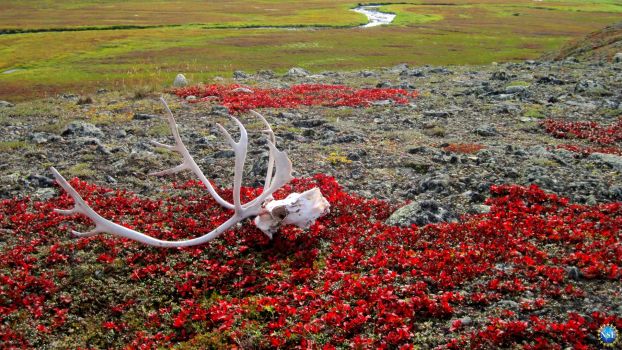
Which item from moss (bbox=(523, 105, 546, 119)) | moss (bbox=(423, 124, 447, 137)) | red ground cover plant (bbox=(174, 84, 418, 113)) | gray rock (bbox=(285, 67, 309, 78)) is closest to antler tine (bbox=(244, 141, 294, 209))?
moss (bbox=(423, 124, 447, 137))

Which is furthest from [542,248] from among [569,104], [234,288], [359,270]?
[569,104]

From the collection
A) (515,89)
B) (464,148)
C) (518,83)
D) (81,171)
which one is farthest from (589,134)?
(81,171)

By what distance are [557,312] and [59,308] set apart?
819 cm

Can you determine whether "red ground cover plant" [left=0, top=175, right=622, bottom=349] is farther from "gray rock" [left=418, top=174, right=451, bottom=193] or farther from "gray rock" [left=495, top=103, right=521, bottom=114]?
"gray rock" [left=495, top=103, right=521, bottom=114]

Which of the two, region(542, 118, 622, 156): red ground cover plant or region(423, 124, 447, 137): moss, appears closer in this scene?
region(542, 118, 622, 156): red ground cover plant

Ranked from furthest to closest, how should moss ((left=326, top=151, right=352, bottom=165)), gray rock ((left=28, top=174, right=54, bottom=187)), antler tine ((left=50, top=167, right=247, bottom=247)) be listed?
moss ((left=326, top=151, right=352, bottom=165)) → gray rock ((left=28, top=174, right=54, bottom=187)) → antler tine ((left=50, top=167, right=247, bottom=247))

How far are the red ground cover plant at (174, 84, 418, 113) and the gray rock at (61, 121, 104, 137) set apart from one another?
671 centimetres

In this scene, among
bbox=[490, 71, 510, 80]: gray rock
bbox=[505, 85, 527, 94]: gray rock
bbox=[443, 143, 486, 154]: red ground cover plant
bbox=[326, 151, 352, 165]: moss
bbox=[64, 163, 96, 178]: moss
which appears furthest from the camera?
bbox=[490, 71, 510, 80]: gray rock

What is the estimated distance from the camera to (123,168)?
1609 centimetres

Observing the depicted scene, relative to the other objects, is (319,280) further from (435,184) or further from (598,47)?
(598,47)

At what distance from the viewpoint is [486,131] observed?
2023 cm

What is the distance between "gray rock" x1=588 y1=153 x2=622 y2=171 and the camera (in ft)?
47.3

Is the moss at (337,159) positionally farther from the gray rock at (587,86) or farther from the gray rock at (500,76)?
the gray rock at (500,76)

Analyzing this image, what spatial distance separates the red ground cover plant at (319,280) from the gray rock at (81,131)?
9.03 m
